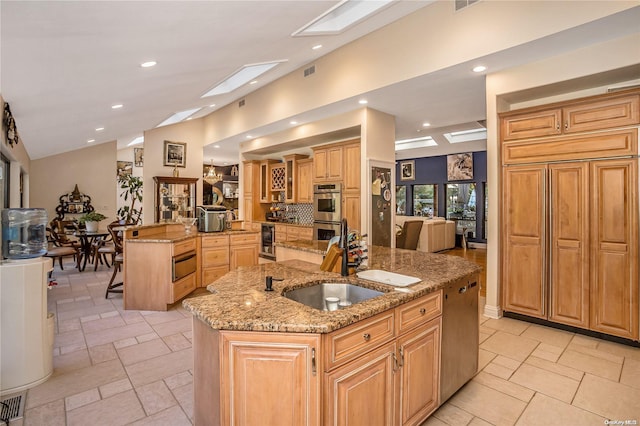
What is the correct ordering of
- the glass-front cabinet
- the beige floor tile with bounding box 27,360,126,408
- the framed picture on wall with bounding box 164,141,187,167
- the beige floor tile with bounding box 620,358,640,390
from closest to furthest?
the beige floor tile with bounding box 27,360,126,408 → the beige floor tile with bounding box 620,358,640,390 → the glass-front cabinet → the framed picture on wall with bounding box 164,141,187,167

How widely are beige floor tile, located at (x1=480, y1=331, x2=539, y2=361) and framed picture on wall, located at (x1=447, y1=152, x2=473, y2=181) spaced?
740 centimetres

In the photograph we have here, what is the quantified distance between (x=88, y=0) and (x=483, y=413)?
11.2 feet

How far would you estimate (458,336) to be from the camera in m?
2.20

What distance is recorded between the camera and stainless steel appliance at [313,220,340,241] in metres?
6.00

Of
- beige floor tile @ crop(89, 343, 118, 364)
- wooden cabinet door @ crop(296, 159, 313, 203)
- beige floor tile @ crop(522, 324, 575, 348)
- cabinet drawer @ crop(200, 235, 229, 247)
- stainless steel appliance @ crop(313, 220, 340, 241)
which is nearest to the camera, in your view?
beige floor tile @ crop(89, 343, 118, 364)

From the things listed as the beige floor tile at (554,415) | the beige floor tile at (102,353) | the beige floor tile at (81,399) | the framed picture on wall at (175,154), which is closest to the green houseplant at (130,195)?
the framed picture on wall at (175,154)

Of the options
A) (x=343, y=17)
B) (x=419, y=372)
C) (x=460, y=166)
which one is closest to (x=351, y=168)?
(x=343, y=17)

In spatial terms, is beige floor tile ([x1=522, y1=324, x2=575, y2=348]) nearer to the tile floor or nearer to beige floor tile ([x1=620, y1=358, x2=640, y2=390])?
the tile floor

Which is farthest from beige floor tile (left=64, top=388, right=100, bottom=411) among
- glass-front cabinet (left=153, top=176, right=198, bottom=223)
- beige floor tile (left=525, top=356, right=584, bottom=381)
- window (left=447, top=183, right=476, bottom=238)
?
window (left=447, top=183, right=476, bottom=238)

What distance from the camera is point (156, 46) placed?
2697 mm

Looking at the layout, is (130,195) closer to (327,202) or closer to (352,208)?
(327,202)

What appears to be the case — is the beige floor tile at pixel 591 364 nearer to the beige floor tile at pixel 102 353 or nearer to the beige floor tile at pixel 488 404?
the beige floor tile at pixel 488 404

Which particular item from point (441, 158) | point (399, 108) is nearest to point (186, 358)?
point (399, 108)

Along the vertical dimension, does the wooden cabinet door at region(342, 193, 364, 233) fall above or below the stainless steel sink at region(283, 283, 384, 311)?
above
